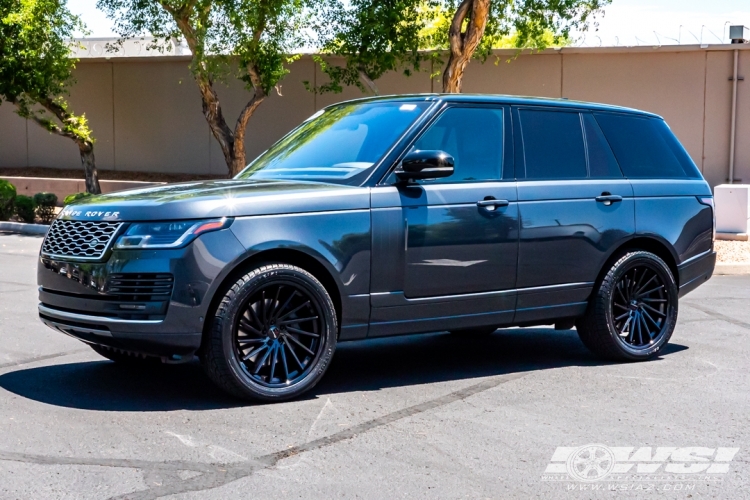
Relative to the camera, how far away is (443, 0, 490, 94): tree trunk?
1756 cm

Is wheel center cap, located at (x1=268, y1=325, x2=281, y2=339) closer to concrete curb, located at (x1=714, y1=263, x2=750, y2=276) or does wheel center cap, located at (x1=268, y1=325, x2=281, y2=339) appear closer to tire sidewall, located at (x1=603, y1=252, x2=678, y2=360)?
tire sidewall, located at (x1=603, y1=252, x2=678, y2=360)

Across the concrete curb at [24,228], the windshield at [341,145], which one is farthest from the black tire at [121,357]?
the concrete curb at [24,228]

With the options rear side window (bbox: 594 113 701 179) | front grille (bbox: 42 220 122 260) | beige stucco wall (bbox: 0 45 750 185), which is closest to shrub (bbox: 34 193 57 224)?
beige stucco wall (bbox: 0 45 750 185)

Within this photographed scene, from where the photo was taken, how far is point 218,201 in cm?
586

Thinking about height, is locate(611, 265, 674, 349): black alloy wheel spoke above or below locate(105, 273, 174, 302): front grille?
below

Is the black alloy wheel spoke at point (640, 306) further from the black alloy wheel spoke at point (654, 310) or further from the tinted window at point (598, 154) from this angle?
the tinted window at point (598, 154)

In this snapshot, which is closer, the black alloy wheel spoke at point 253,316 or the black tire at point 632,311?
the black alloy wheel spoke at point 253,316

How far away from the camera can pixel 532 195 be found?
23.0 ft

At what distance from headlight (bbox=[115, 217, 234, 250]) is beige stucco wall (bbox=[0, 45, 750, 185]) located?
16.5 metres

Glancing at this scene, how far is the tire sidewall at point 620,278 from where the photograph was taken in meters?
7.39

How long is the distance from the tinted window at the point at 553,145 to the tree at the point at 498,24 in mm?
10511

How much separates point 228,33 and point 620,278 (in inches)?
537

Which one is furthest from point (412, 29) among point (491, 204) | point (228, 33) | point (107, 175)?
point (491, 204)

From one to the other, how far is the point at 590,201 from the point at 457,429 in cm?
249
